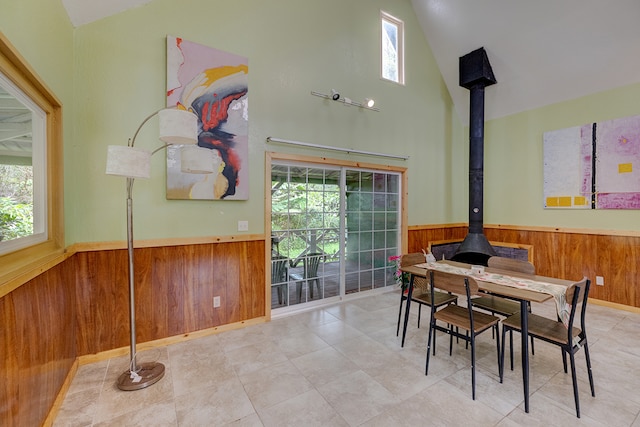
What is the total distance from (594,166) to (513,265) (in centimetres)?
247

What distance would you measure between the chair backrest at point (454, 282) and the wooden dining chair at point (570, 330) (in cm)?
41

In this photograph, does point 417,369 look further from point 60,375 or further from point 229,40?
point 229,40

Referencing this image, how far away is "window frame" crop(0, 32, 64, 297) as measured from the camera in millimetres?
1403

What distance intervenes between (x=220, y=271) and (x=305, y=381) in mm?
1485

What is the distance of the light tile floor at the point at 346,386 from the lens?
1848mm

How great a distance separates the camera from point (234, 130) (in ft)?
10.3

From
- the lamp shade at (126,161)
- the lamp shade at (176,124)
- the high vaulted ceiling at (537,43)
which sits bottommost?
the lamp shade at (126,161)

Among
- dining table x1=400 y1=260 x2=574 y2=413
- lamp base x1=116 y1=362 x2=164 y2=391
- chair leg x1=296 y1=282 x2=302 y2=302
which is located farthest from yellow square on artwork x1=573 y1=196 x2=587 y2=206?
lamp base x1=116 y1=362 x2=164 y2=391

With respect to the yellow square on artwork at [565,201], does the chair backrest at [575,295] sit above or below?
below

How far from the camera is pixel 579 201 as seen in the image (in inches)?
159

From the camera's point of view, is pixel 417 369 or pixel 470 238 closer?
pixel 417 369

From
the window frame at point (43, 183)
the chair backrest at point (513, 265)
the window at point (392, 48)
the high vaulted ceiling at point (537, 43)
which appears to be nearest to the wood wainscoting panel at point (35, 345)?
the window frame at point (43, 183)

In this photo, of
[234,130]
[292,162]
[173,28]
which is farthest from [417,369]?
[173,28]

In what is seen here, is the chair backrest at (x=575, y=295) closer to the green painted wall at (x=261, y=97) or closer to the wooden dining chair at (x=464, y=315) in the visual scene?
the wooden dining chair at (x=464, y=315)
